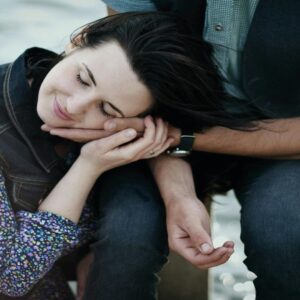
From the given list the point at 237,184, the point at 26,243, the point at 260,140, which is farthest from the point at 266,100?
the point at 26,243

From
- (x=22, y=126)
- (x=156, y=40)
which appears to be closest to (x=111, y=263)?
(x=22, y=126)

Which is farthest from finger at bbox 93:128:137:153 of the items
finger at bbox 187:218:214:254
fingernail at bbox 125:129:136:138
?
finger at bbox 187:218:214:254

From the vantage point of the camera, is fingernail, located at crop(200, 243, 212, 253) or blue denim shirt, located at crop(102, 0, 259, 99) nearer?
fingernail, located at crop(200, 243, 212, 253)

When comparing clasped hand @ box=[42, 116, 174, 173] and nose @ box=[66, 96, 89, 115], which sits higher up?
nose @ box=[66, 96, 89, 115]

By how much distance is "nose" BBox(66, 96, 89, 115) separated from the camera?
1311mm

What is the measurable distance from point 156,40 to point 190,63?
0.26ft

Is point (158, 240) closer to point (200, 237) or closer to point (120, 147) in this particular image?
point (200, 237)

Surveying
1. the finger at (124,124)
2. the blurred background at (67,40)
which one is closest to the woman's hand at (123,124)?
the finger at (124,124)

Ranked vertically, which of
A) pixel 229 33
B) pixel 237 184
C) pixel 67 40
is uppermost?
pixel 229 33

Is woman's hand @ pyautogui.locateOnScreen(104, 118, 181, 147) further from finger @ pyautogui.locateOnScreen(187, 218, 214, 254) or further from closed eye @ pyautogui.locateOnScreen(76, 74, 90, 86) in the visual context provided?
finger @ pyautogui.locateOnScreen(187, 218, 214, 254)

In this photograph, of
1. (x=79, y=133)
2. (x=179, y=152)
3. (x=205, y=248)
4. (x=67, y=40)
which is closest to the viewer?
(x=205, y=248)

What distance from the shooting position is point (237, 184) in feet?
5.01

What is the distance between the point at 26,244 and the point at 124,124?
297 millimetres

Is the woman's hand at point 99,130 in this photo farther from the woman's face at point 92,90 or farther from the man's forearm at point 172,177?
the man's forearm at point 172,177
